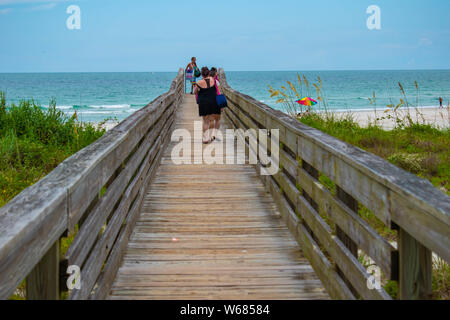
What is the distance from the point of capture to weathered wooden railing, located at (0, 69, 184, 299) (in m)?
1.79

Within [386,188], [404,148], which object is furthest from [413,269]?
[404,148]

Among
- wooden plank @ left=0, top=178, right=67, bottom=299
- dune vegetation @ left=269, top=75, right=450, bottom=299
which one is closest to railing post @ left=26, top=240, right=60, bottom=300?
wooden plank @ left=0, top=178, right=67, bottom=299

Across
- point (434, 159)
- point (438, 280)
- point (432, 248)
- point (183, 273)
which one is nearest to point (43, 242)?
point (432, 248)

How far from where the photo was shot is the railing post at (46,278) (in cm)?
215

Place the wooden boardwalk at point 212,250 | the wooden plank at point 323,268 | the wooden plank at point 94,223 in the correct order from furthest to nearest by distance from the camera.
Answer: the wooden boardwalk at point 212,250
the wooden plank at point 323,268
the wooden plank at point 94,223

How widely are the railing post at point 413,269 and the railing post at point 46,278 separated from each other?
1.63m

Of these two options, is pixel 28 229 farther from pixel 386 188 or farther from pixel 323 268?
pixel 323 268

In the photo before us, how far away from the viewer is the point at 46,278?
87.1 inches

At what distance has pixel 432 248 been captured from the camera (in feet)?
6.56

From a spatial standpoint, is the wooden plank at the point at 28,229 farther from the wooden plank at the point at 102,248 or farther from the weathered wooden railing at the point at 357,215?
the weathered wooden railing at the point at 357,215

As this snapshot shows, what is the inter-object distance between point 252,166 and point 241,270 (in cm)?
439

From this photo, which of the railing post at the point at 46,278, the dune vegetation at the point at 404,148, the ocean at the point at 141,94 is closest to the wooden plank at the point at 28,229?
the railing post at the point at 46,278

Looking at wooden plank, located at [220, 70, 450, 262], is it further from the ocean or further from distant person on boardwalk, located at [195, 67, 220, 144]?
the ocean
